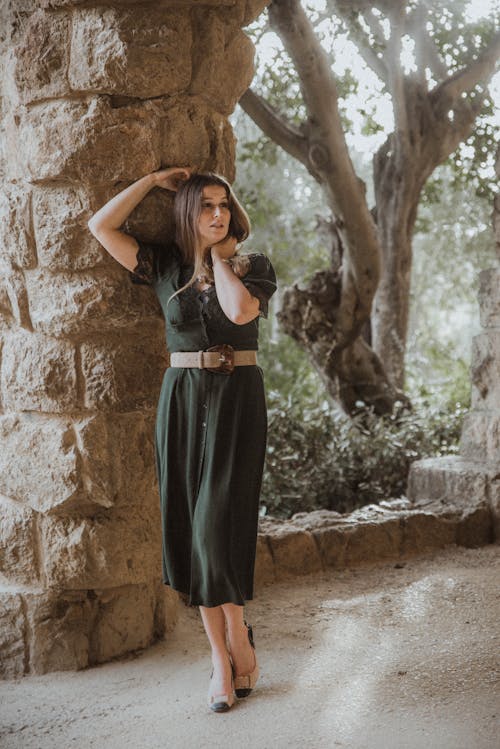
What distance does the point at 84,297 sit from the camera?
303 centimetres

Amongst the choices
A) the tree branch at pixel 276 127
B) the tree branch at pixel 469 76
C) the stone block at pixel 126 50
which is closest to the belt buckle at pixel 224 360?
the stone block at pixel 126 50

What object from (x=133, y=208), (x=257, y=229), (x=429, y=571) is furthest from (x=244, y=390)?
(x=257, y=229)

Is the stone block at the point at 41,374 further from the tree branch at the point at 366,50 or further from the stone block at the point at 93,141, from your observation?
the tree branch at the point at 366,50

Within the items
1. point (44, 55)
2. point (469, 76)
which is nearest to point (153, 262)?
point (44, 55)

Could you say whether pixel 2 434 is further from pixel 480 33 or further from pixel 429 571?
pixel 480 33

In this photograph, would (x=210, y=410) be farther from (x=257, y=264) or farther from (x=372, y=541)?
(x=372, y=541)

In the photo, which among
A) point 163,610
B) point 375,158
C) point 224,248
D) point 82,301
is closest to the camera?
point 224,248

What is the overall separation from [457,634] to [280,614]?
831 mm

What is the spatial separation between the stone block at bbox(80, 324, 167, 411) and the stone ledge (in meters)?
1.40

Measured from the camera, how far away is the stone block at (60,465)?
3.07 meters

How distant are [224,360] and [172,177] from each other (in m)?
0.73

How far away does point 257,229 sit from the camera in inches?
383

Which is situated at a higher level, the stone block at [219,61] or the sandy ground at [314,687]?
the stone block at [219,61]

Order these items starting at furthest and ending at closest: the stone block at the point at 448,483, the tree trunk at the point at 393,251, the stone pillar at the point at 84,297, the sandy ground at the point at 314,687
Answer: the tree trunk at the point at 393,251
the stone block at the point at 448,483
the stone pillar at the point at 84,297
the sandy ground at the point at 314,687
